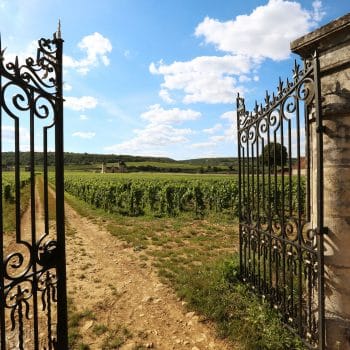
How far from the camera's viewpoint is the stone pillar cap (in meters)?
3.01

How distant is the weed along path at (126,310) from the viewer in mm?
3873

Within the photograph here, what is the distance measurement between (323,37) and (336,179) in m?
1.53

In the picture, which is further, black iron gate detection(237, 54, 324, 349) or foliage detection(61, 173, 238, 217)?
foliage detection(61, 173, 238, 217)

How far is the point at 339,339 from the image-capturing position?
3.15 metres

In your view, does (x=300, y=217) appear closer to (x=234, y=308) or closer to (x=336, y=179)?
(x=336, y=179)

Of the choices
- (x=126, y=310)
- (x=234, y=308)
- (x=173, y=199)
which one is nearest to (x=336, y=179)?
(x=234, y=308)

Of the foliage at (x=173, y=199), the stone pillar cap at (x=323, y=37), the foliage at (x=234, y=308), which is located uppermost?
the stone pillar cap at (x=323, y=37)

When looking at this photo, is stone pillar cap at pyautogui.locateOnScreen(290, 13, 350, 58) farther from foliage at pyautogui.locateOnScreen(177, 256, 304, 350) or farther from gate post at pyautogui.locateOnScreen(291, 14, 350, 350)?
foliage at pyautogui.locateOnScreen(177, 256, 304, 350)

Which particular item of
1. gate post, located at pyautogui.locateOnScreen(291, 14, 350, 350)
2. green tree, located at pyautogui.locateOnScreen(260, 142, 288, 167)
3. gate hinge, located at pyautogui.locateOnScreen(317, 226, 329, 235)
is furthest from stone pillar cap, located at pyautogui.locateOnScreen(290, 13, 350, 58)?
gate hinge, located at pyautogui.locateOnScreen(317, 226, 329, 235)

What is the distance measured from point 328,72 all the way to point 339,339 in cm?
284

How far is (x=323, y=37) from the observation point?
3.21 m

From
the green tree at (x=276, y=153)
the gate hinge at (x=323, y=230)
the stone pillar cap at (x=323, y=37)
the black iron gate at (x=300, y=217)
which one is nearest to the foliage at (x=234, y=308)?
the black iron gate at (x=300, y=217)

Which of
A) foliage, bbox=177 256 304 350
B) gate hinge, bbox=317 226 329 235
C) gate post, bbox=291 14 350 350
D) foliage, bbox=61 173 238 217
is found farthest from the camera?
foliage, bbox=61 173 238 217

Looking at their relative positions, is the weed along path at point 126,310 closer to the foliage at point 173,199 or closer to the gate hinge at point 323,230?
the gate hinge at point 323,230
